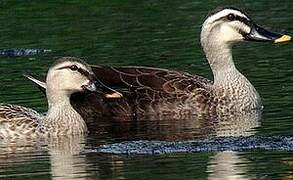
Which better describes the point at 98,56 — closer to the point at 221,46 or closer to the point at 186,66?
the point at 186,66

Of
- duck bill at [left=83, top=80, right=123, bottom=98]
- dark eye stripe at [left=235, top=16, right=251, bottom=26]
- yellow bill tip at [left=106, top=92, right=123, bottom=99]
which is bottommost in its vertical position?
yellow bill tip at [left=106, top=92, right=123, bottom=99]

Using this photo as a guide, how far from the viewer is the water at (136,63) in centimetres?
1551

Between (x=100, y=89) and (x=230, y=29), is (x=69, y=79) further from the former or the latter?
(x=230, y=29)

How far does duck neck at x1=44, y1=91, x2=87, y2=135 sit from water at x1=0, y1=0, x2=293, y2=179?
0.92ft

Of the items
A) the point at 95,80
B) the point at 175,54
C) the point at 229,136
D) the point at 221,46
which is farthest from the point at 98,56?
the point at 229,136

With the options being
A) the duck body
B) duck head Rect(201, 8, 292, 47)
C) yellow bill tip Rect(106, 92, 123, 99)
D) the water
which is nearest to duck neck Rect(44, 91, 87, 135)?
the water

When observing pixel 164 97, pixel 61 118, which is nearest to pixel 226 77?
pixel 164 97

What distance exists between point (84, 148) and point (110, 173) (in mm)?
2095

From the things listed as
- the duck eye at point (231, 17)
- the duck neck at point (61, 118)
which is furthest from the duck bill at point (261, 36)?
the duck neck at point (61, 118)

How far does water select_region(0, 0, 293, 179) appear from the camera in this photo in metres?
15.5

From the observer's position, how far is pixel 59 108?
1878cm

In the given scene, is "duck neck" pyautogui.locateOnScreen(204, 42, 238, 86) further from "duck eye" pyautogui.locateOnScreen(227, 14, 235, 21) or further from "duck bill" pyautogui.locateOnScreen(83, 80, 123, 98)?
"duck bill" pyautogui.locateOnScreen(83, 80, 123, 98)

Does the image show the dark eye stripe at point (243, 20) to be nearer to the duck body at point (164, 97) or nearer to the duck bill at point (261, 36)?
the duck bill at point (261, 36)

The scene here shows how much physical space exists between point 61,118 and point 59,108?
134 millimetres
